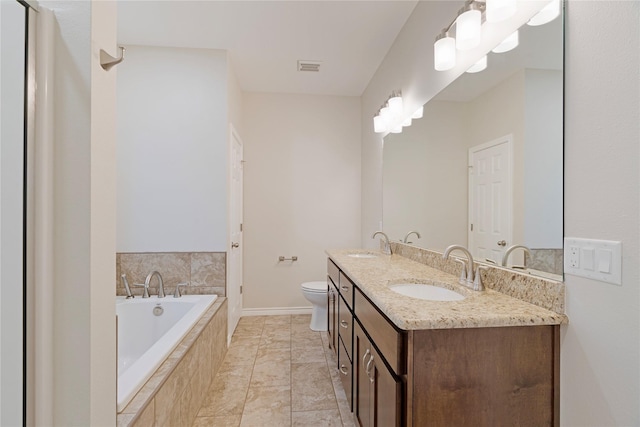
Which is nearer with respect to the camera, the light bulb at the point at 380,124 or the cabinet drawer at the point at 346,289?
the cabinet drawer at the point at 346,289

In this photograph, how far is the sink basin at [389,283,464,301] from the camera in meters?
1.33

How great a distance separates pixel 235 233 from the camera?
298 centimetres

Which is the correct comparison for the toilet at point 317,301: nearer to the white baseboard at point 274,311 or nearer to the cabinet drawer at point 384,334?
the white baseboard at point 274,311

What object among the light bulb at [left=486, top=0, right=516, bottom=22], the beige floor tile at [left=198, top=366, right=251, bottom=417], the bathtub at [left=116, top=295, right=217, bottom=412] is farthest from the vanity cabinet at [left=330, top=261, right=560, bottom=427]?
the bathtub at [left=116, top=295, right=217, bottom=412]

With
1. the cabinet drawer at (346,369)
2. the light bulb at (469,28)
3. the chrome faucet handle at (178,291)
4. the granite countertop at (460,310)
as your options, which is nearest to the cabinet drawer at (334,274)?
the cabinet drawer at (346,369)

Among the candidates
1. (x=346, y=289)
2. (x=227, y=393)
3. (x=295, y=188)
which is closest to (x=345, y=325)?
(x=346, y=289)

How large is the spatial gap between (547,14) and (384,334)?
1.20 m

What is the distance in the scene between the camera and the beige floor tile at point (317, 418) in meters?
1.62

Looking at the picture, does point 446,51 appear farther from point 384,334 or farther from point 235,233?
point 235,233

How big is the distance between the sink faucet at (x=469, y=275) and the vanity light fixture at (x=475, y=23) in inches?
32.7

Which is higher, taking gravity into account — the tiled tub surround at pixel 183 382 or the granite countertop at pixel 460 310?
the granite countertop at pixel 460 310
